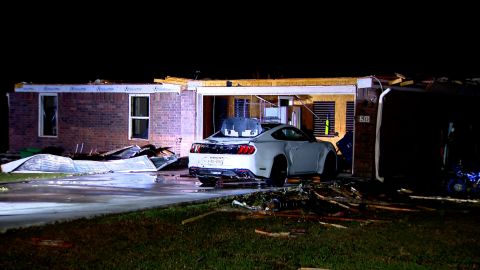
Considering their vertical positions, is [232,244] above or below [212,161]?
below

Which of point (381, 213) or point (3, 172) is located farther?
point (3, 172)

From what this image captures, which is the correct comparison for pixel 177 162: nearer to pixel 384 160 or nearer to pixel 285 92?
pixel 285 92

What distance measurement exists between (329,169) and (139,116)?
311 inches

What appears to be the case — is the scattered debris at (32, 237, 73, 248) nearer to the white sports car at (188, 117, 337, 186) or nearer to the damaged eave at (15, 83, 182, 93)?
the white sports car at (188, 117, 337, 186)

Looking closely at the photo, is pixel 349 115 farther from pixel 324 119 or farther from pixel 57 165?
pixel 57 165

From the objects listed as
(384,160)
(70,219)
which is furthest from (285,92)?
(70,219)

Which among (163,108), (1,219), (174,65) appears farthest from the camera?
(174,65)

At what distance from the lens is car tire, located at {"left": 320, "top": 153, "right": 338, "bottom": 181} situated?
635 inches

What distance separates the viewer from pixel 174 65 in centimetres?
3381

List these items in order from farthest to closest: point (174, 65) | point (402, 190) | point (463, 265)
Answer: point (174, 65) < point (402, 190) < point (463, 265)

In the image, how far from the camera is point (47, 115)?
23.2 m

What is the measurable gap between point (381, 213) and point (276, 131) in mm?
4360

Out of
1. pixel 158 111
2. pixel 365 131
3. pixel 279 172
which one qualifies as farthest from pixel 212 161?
pixel 158 111

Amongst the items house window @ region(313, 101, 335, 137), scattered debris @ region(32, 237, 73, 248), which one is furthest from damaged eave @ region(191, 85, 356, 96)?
scattered debris @ region(32, 237, 73, 248)
